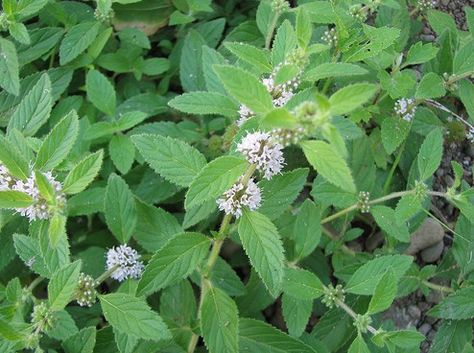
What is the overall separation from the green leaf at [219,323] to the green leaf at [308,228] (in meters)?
0.45

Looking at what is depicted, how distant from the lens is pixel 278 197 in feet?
7.23

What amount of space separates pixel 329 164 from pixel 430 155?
1.07 meters

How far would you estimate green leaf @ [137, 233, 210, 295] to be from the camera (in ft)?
6.63

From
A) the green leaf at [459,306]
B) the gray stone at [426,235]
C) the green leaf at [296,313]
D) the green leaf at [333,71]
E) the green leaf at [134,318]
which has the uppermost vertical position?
the green leaf at [333,71]

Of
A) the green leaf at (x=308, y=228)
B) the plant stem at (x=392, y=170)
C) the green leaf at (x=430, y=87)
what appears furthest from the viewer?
the plant stem at (x=392, y=170)

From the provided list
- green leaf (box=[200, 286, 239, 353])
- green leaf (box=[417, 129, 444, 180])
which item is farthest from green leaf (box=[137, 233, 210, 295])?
green leaf (box=[417, 129, 444, 180])

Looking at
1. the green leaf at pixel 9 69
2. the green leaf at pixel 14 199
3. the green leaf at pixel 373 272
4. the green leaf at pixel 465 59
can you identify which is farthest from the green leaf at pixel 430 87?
the green leaf at pixel 9 69

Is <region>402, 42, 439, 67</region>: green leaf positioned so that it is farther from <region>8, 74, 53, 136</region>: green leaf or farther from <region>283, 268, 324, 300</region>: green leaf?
<region>8, 74, 53, 136</region>: green leaf

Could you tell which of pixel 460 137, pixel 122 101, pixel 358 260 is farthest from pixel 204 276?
pixel 460 137

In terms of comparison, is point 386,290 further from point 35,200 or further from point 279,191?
point 35,200

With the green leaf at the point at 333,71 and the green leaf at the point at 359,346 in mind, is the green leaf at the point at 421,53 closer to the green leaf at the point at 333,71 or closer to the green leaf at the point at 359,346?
the green leaf at the point at 333,71

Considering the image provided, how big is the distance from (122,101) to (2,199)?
1504 mm

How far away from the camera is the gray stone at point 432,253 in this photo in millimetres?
3061

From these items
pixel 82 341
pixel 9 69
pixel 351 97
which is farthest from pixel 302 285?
pixel 9 69
